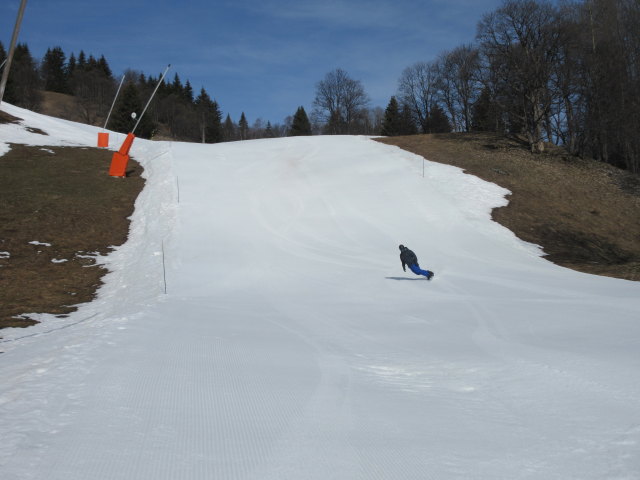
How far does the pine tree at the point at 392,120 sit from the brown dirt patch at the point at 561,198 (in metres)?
38.1

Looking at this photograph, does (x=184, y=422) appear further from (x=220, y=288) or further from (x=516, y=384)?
(x=220, y=288)

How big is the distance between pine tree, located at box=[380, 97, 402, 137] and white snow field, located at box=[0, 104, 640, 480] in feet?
216

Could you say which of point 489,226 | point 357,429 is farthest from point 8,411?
point 489,226

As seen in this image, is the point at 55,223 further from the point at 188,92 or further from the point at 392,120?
the point at 188,92

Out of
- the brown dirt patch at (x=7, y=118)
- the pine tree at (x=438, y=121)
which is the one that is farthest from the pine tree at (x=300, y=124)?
the brown dirt patch at (x=7, y=118)

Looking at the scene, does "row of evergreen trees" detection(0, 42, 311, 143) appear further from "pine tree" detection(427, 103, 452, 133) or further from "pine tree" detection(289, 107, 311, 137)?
"pine tree" detection(427, 103, 452, 133)

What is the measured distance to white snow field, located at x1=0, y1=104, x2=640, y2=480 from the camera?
3.45 m

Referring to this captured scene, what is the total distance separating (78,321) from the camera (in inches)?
356

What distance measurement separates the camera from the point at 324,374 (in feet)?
18.4

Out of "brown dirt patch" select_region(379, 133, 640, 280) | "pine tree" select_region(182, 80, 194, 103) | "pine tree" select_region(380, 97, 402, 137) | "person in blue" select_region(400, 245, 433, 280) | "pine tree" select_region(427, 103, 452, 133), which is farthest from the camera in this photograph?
"pine tree" select_region(182, 80, 194, 103)

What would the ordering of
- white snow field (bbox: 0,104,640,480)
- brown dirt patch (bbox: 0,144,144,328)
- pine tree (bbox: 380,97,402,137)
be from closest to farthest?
white snow field (bbox: 0,104,640,480) < brown dirt patch (bbox: 0,144,144,328) < pine tree (bbox: 380,97,402,137)

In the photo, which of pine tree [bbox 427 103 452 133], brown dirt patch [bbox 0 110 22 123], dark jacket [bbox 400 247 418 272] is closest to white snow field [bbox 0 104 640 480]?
dark jacket [bbox 400 247 418 272]

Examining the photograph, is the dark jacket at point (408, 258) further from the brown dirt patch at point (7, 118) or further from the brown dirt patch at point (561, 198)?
the brown dirt patch at point (7, 118)

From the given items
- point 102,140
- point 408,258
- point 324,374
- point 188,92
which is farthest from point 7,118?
point 188,92
